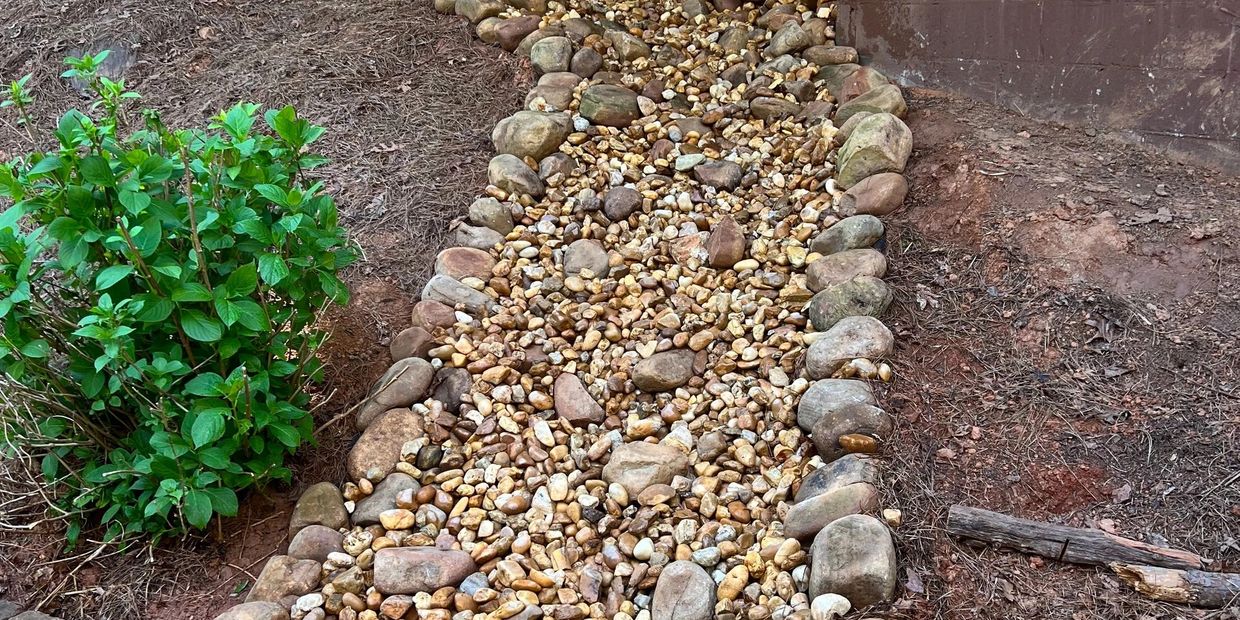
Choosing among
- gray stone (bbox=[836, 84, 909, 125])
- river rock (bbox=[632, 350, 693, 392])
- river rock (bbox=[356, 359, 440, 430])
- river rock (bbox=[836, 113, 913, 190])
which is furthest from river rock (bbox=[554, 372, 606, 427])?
gray stone (bbox=[836, 84, 909, 125])

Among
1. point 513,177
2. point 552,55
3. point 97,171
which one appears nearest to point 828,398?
point 513,177

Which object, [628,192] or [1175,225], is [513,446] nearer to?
[628,192]

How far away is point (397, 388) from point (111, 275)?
100cm

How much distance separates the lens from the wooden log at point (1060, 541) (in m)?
2.03

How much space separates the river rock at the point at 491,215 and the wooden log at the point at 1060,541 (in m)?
2.03

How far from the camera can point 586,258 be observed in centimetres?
340

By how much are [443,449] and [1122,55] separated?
8.92ft

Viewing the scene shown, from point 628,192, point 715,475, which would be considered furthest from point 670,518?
point 628,192

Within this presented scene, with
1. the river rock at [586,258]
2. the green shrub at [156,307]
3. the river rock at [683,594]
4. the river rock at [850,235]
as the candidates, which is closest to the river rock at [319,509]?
the green shrub at [156,307]

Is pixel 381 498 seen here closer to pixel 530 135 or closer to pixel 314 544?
pixel 314 544

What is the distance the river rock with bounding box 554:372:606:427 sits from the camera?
283cm

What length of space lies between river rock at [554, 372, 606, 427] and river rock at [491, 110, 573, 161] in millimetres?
1269

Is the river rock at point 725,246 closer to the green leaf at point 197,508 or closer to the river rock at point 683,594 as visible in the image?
the river rock at point 683,594

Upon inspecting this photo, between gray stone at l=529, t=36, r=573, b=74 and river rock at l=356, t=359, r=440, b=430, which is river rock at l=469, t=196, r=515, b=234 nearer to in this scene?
river rock at l=356, t=359, r=440, b=430
